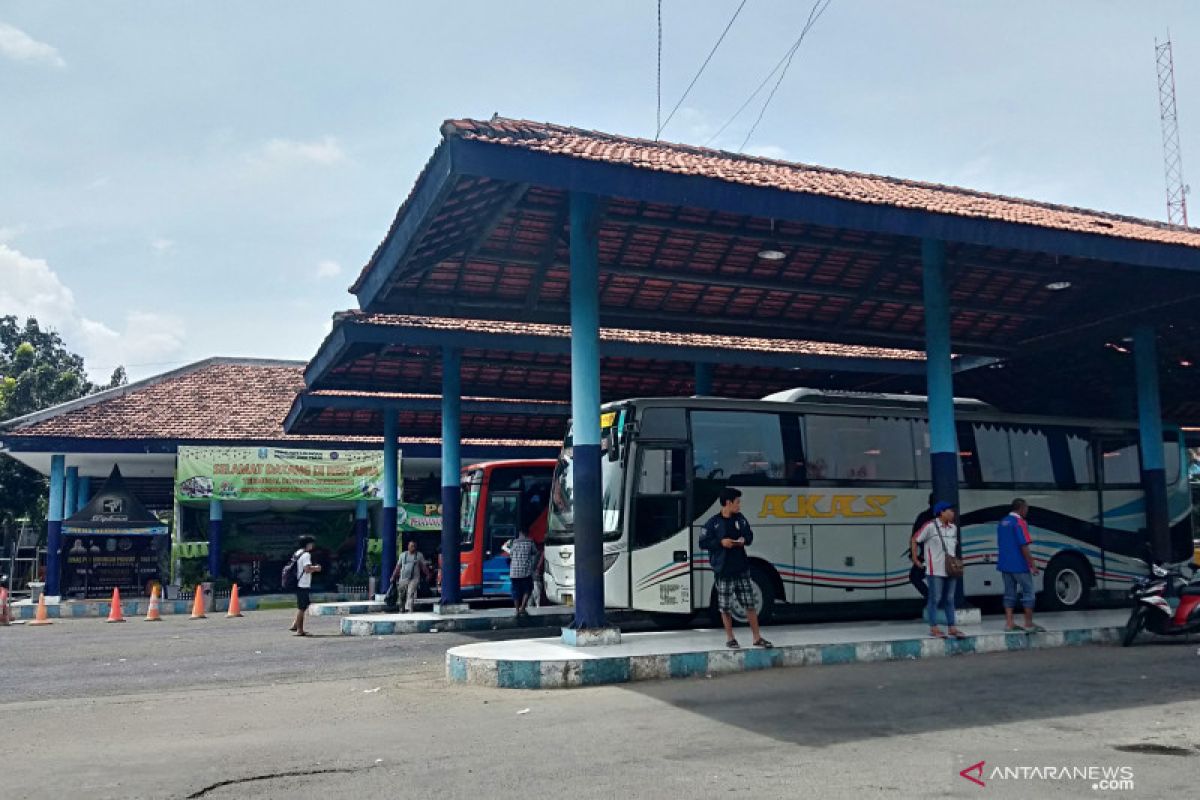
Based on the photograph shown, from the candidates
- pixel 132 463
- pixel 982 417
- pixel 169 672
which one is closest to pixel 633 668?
pixel 169 672

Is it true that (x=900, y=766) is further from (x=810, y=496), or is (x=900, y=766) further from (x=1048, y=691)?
(x=810, y=496)

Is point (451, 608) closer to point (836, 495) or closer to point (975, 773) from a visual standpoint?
point (836, 495)

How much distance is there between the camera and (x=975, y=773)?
19.5 feet

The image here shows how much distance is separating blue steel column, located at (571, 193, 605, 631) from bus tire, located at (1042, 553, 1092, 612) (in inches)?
331

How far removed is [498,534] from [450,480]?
3.39 metres

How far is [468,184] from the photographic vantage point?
10.6 meters

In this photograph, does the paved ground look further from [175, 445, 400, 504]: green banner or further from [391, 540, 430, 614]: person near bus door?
[175, 445, 400, 504]: green banner

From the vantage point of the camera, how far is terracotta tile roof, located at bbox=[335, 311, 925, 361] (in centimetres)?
1596

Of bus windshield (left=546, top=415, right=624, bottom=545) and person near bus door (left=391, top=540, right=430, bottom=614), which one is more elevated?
bus windshield (left=546, top=415, right=624, bottom=545)

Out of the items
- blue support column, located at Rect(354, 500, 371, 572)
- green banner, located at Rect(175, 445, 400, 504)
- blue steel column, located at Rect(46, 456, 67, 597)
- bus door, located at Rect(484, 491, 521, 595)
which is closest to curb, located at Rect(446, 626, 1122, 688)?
bus door, located at Rect(484, 491, 521, 595)

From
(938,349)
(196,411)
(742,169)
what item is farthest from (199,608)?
(938,349)

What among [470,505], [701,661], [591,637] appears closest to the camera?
[701,661]

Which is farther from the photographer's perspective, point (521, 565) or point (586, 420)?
point (521, 565)

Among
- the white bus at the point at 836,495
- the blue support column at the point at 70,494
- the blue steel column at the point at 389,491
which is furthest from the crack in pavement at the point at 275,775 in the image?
the blue support column at the point at 70,494
